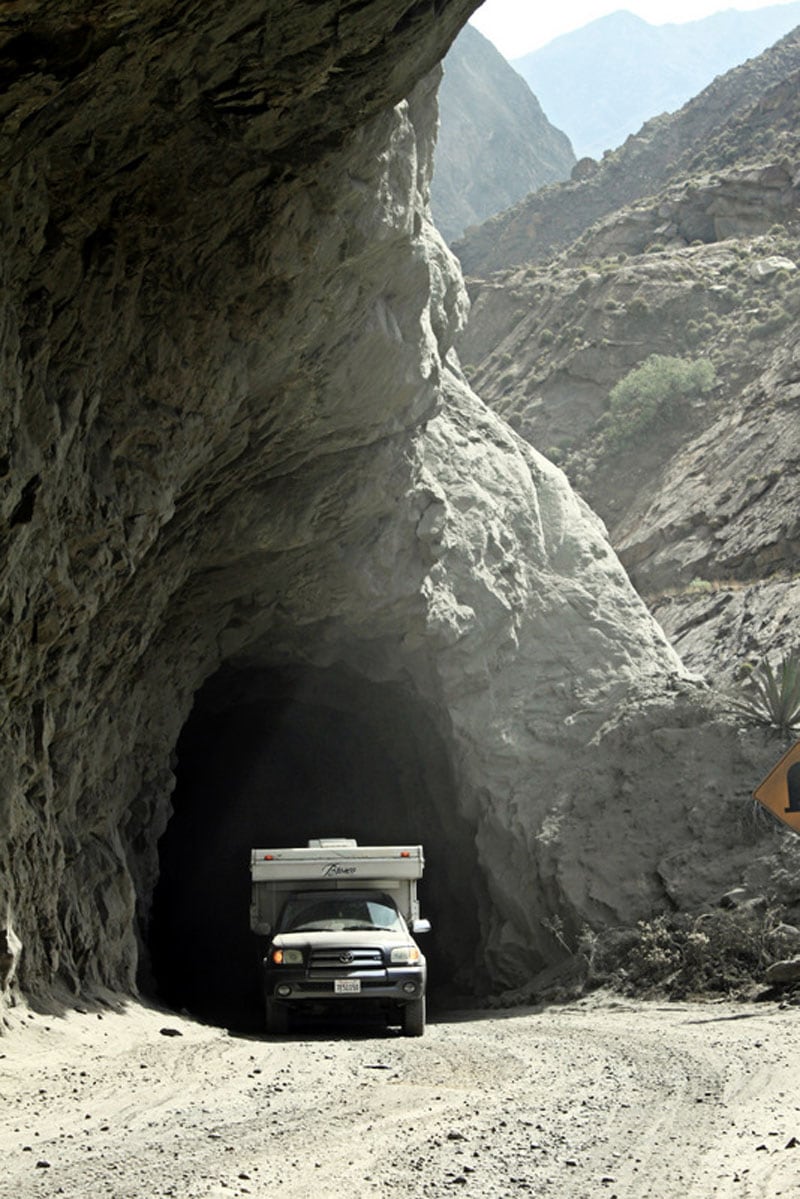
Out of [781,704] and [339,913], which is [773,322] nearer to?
[781,704]

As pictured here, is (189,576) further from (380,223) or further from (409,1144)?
(409,1144)

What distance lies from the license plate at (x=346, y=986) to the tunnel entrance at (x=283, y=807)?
9009 millimetres

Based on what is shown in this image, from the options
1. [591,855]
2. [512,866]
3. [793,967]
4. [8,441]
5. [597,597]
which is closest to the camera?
[8,441]

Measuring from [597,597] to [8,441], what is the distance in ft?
50.3

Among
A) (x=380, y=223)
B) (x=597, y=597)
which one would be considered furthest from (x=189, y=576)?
(x=597, y=597)

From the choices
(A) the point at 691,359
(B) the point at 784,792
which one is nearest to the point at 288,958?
(B) the point at 784,792

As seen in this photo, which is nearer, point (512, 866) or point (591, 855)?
point (591, 855)

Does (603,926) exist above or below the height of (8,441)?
below

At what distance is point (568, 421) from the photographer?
57.6m

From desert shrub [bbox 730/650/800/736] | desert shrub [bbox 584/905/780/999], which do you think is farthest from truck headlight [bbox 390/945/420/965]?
desert shrub [bbox 730/650/800/736]

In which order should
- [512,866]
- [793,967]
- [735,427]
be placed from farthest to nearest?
[735,427] < [512,866] < [793,967]

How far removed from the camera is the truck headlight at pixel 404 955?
15445 mm

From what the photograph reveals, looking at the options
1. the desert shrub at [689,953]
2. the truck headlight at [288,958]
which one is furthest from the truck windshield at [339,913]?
the desert shrub at [689,953]

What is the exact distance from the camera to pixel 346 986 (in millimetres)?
15227
